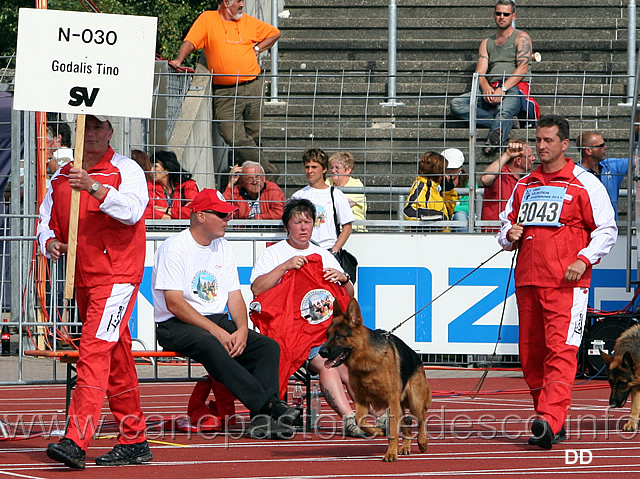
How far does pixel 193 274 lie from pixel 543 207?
8.51ft

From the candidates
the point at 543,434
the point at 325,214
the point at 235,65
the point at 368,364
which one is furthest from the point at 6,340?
the point at 543,434

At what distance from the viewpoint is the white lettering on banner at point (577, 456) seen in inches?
309

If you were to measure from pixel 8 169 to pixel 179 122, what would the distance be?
232 cm

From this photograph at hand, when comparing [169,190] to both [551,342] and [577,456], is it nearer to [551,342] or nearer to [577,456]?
[551,342]

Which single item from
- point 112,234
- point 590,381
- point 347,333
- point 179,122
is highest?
point 179,122

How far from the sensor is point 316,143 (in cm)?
1591

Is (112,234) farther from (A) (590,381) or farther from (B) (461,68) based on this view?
(B) (461,68)

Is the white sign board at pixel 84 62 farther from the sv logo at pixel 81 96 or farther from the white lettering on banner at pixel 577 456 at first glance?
the white lettering on banner at pixel 577 456

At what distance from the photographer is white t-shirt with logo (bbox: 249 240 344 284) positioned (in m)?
9.86

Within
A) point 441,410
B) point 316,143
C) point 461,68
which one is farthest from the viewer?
point 461,68

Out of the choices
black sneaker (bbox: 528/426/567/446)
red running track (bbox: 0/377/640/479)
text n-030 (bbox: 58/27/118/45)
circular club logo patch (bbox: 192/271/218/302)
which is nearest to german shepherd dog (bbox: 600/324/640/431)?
red running track (bbox: 0/377/640/479)

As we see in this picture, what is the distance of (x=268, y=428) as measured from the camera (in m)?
9.08

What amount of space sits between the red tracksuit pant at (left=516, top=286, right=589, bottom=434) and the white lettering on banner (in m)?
0.26

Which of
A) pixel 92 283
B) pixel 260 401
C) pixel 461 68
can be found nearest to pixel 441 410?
pixel 260 401
